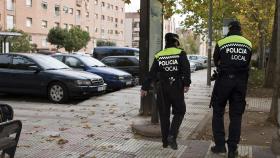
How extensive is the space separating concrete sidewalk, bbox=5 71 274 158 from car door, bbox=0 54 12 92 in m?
1.09

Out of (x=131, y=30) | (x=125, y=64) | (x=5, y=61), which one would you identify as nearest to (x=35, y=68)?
(x=5, y=61)

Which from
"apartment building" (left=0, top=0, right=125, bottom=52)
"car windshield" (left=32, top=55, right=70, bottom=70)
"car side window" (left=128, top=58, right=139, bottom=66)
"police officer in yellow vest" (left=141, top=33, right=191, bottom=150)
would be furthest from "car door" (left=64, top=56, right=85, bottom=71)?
"apartment building" (left=0, top=0, right=125, bottom=52)

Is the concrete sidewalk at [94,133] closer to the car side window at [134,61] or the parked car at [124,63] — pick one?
the parked car at [124,63]

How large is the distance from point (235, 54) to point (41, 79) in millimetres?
8381

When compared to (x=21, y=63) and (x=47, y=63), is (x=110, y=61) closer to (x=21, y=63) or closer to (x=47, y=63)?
(x=47, y=63)

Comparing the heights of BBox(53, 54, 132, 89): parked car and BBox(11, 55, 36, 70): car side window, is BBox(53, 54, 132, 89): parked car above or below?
below

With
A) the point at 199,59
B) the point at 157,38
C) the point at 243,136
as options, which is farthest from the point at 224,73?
the point at 199,59

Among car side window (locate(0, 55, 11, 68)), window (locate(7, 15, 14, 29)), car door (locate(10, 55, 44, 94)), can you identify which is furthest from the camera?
window (locate(7, 15, 14, 29))

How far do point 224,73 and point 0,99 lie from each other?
9.55 meters

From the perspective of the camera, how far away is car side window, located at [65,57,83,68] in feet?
60.8

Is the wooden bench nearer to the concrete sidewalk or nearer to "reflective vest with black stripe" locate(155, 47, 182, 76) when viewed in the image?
the concrete sidewalk

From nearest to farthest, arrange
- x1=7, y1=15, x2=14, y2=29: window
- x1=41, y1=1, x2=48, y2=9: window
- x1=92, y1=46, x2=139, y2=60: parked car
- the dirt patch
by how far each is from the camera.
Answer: the dirt patch, x1=92, y1=46, x2=139, y2=60: parked car, x1=7, y1=15, x2=14, y2=29: window, x1=41, y1=1, x2=48, y2=9: window

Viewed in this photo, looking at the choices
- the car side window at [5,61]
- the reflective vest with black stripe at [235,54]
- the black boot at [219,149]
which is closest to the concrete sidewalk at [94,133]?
the black boot at [219,149]

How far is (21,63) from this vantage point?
1466cm
